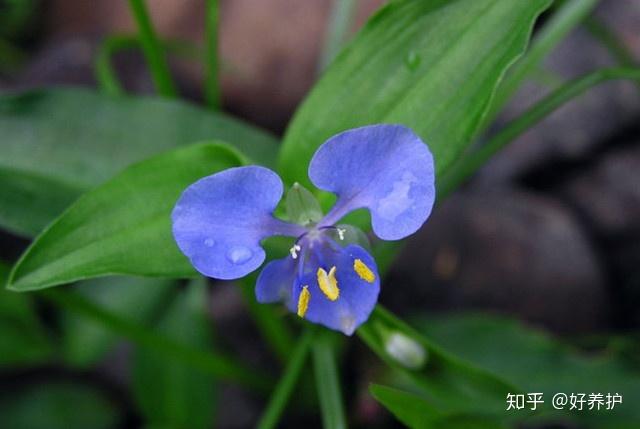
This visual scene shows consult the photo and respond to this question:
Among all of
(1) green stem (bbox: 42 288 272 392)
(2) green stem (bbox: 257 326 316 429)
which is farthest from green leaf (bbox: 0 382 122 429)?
(2) green stem (bbox: 257 326 316 429)

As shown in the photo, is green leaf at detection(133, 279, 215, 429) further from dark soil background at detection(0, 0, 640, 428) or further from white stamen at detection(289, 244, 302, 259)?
white stamen at detection(289, 244, 302, 259)

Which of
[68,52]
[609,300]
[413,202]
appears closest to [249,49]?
[68,52]

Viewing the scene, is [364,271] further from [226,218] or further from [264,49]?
[264,49]

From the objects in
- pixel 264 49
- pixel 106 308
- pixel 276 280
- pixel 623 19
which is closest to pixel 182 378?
pixel 106 308

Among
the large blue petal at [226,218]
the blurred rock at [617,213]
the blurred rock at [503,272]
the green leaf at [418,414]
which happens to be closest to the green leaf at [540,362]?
the blurred rock at [503,272]

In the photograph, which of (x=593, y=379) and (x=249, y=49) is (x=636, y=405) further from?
(x=249, y=49)

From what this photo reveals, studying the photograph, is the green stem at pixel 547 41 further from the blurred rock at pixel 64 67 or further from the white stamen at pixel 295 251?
the blurred rock at pixel 64 67
